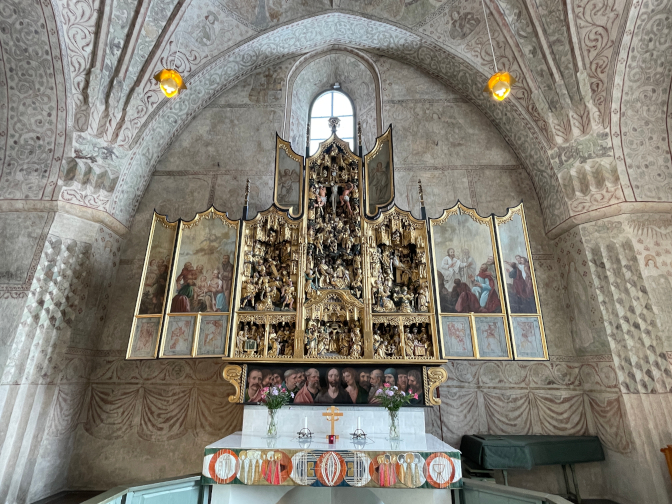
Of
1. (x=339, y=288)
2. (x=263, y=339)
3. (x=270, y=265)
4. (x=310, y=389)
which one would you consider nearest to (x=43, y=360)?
(x=263, y=339)

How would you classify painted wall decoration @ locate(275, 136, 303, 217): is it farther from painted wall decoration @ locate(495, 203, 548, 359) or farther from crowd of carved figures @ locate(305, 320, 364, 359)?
painted wall decoration @ locate(495, 203, 548, 359)

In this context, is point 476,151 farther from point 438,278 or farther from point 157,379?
point 157,379

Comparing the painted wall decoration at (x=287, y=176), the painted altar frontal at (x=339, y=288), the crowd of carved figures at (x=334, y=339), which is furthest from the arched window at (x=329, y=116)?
the crowd of carved figures at (x=334, y=339)

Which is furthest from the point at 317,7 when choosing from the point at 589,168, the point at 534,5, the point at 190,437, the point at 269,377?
the point at 190,437

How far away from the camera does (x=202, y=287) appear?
6.96 metres

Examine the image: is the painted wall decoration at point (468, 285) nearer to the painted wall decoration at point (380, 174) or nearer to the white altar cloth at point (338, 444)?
the painted wall decoration at point (380, 174)

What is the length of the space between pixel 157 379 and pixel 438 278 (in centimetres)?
639

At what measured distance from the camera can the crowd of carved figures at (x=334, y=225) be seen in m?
7.16

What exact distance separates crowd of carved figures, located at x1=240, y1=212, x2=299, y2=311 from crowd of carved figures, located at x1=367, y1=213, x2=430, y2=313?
5.11 feet

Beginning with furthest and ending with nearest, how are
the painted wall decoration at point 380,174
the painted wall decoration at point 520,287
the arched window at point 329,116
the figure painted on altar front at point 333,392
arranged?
the arched window at point 329,116
the painted wall decoration at point 380,174
the figure painted on altar front at point 333,392
the painted wall decoration at point 520,287

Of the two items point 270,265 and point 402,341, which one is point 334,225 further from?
point 402,341

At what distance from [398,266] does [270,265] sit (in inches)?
101

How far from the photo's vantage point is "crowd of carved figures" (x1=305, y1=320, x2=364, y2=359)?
21.8 ft

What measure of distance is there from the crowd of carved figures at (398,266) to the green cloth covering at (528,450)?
2.72 meters
